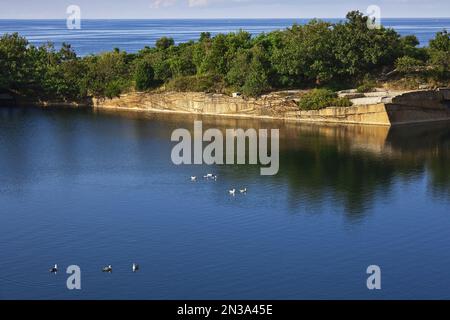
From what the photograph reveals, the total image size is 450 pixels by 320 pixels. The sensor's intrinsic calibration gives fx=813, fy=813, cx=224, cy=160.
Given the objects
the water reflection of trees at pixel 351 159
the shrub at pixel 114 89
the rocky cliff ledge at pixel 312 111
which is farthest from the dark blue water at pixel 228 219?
the shrub at pixel 114 89

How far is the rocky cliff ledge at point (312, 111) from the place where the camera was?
78.7 meters

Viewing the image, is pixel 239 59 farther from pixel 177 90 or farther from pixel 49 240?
pixel 49 240

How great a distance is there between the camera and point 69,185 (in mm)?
57500

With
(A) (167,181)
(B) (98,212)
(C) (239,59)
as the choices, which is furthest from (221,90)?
(B) (98,212)

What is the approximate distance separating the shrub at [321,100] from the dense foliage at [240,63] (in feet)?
10.3

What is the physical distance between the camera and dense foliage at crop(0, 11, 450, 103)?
277 feet

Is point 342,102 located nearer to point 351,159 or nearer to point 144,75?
point 351,159

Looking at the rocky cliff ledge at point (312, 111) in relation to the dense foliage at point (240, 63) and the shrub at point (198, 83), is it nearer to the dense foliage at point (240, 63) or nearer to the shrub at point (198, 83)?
the shrub at point (198, 83)

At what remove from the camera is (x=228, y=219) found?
49.0m

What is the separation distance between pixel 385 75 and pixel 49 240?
1969 inches

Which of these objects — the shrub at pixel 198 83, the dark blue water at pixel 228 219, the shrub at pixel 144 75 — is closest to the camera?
the dark blue water at pixel 228 219

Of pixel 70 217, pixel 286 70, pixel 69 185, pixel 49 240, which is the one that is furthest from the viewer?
pixel 286 70
